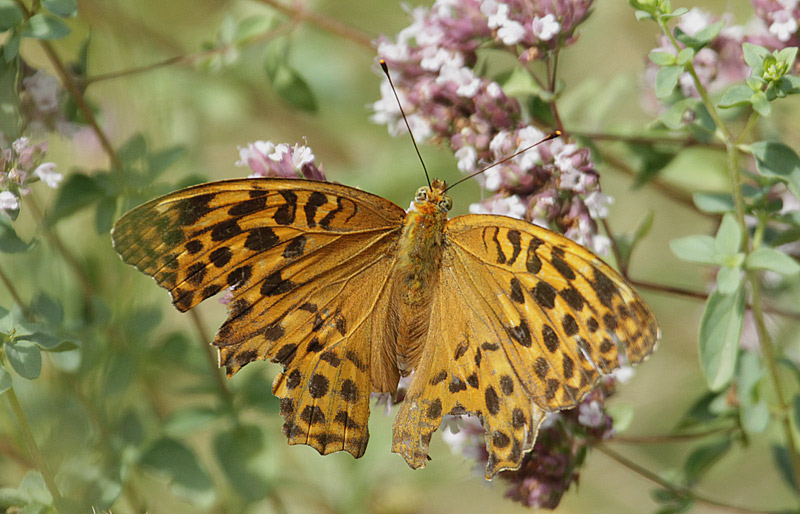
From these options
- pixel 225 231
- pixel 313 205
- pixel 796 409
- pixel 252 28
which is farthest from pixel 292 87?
pixel 796 409

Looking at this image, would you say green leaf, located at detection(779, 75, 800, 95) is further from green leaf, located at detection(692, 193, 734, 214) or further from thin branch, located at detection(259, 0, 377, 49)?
thin branch, located at detection(259, 0, 377, 49)

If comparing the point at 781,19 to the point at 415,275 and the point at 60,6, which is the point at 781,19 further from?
the point at 60,6

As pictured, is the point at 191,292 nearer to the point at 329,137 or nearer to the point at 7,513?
the point at 7,513

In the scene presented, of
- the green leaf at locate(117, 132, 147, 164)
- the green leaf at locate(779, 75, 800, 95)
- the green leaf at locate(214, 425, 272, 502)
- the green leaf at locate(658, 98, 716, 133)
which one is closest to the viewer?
the green leaf at locate(779, 75, 800, 95)

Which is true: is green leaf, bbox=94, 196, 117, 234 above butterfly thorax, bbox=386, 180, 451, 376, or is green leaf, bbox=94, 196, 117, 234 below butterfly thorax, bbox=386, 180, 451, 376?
above

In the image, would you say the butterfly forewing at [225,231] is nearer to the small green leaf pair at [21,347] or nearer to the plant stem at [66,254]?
the small green leaf pair at [21,347]

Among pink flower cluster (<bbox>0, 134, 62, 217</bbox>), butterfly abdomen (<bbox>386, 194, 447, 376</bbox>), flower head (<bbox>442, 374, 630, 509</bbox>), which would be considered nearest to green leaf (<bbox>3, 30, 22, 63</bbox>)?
pink flower cluster (<bbox>0, 134, 62, 217</bbox>)

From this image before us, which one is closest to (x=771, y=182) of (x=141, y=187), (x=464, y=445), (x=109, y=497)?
(x=464, y=445)
